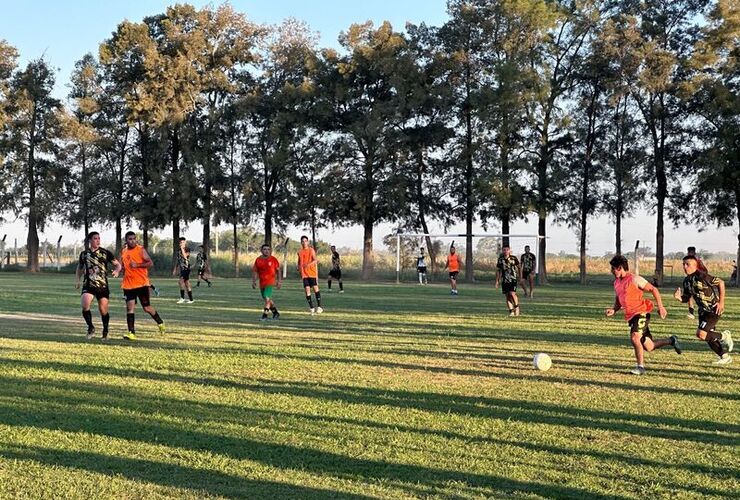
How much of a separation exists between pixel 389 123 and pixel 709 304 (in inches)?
1498

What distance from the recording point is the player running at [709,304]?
36.9ft

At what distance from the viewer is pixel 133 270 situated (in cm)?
1350

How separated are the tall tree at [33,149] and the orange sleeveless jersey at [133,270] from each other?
46689mm

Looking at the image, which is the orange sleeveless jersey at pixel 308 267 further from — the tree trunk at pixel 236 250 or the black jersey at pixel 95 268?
the tree trunk at pixel 236 250

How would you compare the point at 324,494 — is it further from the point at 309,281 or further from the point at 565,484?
the point at 309,281

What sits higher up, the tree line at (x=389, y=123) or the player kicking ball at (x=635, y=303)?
the tree line at (x=389, y=123)

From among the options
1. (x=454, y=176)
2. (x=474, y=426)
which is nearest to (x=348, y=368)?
(x=474, y=426)

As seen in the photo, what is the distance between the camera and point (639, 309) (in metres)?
10.4

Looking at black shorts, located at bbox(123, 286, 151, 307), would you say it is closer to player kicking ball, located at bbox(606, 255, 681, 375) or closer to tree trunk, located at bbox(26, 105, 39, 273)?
player kicking ball, located at bbox(606, 255, 681, 375)

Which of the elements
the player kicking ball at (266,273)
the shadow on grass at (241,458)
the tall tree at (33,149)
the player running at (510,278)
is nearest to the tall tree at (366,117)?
the tall tree at (33,149)

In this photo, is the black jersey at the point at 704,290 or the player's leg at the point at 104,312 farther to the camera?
the player's leg at the point at 104,312

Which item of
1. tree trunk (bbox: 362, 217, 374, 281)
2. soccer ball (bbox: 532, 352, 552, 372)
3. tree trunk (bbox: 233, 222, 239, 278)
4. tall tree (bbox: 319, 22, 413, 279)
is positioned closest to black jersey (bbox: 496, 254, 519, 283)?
soccer ball (bbox: 532, 352, 552, 372)

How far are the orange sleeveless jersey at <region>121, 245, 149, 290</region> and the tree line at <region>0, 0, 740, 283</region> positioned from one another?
108ft

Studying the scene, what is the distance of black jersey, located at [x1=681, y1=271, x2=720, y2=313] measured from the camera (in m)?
11.5
